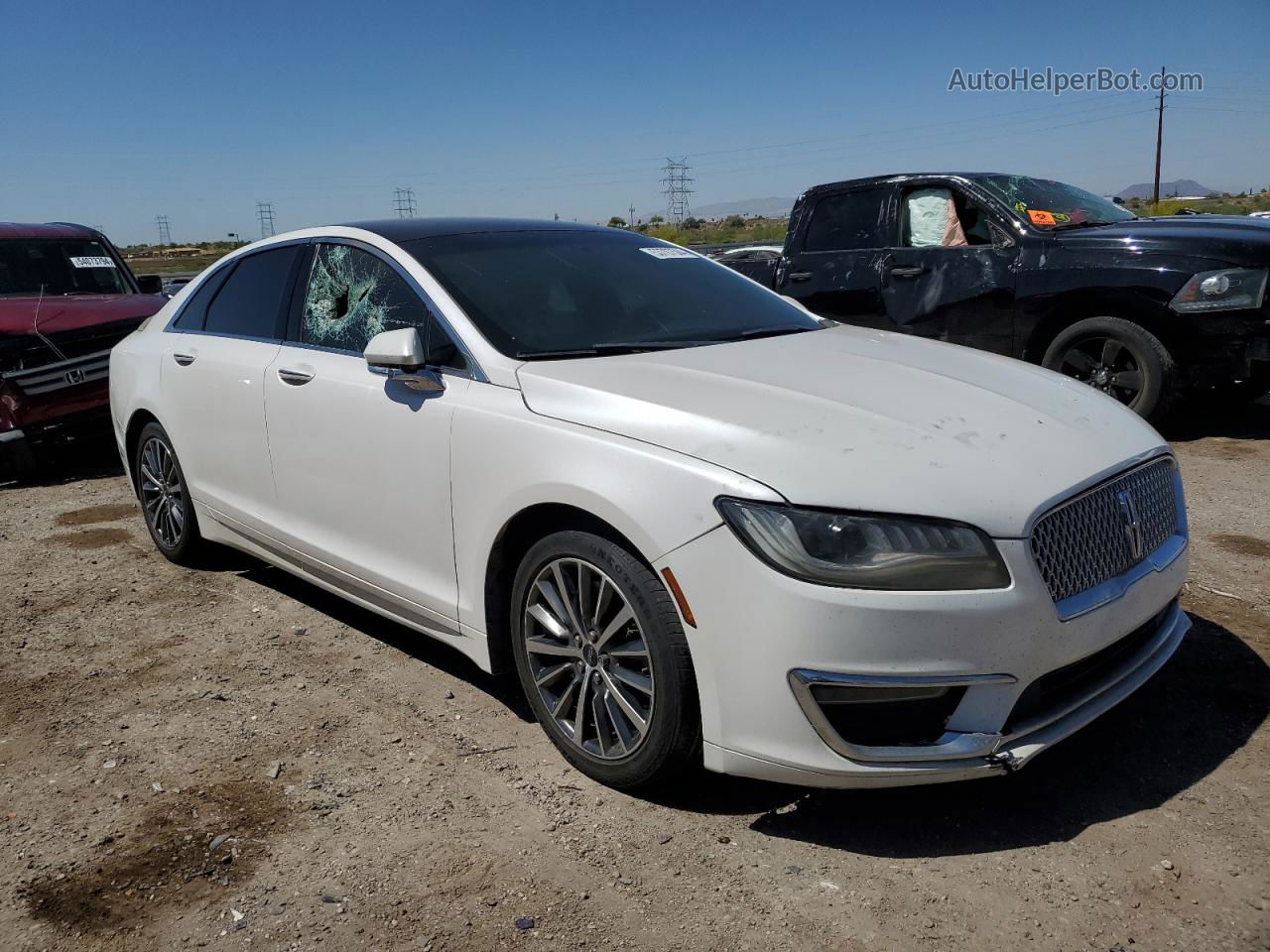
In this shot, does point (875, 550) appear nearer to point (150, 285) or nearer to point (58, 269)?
point (58, 269)

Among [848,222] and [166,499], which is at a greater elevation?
[848,222]

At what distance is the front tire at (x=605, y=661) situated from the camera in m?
2.71

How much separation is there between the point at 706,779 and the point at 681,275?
1.98 metres

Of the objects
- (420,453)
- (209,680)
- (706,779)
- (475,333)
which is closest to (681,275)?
(475,333)

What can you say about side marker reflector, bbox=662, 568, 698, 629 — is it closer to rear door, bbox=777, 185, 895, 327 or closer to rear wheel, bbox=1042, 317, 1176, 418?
rear wheel, bbox=1042, 317, 1176, 418

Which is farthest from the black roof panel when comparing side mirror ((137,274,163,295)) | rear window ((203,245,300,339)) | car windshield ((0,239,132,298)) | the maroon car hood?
side mirror ((137,274,163,295))

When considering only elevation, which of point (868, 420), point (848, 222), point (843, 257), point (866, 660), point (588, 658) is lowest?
point (588, 658)

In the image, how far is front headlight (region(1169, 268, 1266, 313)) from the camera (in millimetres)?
6430

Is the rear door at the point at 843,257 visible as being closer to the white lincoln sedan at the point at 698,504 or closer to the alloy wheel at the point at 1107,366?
the alloy wheel at the point at 1107,366

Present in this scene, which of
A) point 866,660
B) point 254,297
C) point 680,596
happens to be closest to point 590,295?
point 680,596

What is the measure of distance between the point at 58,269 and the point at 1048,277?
307 inches

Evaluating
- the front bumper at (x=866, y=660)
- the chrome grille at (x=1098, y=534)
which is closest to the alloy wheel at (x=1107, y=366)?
the chrome grille at (x=1098, y=534)

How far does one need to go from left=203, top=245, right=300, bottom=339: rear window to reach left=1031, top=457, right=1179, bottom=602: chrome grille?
3.07 m

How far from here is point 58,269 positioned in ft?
29.0
